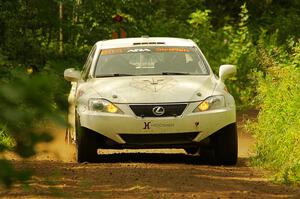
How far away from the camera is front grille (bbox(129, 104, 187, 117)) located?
10266 millimetres

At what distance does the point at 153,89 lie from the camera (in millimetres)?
10477

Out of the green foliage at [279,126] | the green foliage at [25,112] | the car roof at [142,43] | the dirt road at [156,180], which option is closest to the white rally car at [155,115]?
the dirt road at [156,180]

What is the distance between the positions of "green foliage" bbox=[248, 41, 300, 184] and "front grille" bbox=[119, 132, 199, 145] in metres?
0.97

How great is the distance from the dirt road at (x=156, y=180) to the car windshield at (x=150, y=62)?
1.02m

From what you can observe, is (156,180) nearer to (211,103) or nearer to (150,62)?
(211,103)

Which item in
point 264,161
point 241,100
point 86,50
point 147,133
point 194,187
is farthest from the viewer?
point 241,100

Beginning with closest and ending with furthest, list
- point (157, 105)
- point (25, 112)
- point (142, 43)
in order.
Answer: point (25, 112)
point (157, 105)
point (142, 43)

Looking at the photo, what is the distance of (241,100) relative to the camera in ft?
74.3

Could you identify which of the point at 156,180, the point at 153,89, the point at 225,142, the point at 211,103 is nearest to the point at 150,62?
the point at 153,89

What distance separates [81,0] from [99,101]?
38.1 feet

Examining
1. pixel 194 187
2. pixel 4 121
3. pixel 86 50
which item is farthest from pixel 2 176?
pixel 86 50

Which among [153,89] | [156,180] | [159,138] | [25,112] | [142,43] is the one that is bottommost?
[159,138]

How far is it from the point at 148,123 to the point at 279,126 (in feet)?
6.50

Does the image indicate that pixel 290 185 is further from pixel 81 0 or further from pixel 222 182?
pixel 81 0
